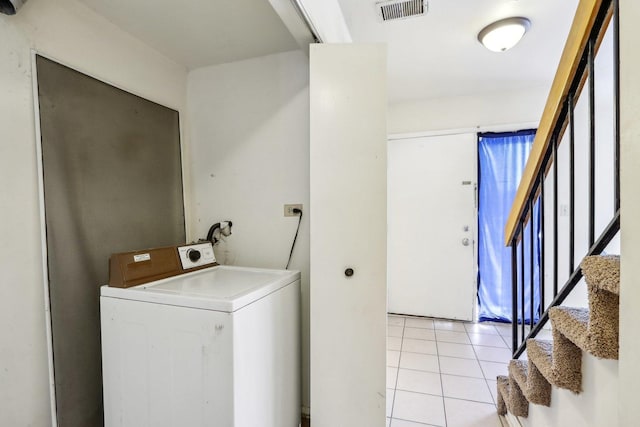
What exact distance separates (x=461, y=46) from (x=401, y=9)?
2.43 feet

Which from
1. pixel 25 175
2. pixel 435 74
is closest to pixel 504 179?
pixel 435 74

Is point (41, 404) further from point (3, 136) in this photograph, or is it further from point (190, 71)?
point (190, 71)

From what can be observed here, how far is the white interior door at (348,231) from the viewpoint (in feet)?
4.60

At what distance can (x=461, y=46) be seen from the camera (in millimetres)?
2270

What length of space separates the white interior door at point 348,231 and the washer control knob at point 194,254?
785 mm

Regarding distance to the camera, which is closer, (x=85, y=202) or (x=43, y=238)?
(x=43, y=238)

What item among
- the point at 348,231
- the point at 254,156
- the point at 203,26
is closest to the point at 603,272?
the point at 348,231

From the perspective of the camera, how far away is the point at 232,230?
2.04m

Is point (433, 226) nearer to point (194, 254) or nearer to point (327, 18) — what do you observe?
point (327, 18)

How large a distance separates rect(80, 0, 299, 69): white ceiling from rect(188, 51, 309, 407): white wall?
0.11 m

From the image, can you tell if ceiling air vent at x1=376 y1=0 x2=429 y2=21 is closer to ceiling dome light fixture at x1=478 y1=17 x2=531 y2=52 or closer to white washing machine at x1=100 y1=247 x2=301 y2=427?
ceiling dome light fixture at x1=478 y1=17 x2=531 y2=52

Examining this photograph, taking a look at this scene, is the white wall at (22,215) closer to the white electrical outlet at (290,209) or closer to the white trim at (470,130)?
the white electrical outlet at (290,209)

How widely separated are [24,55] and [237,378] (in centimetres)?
170

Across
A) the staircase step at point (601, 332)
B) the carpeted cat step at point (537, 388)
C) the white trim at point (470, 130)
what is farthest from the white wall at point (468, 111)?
the staircase step at point (601, 332)
